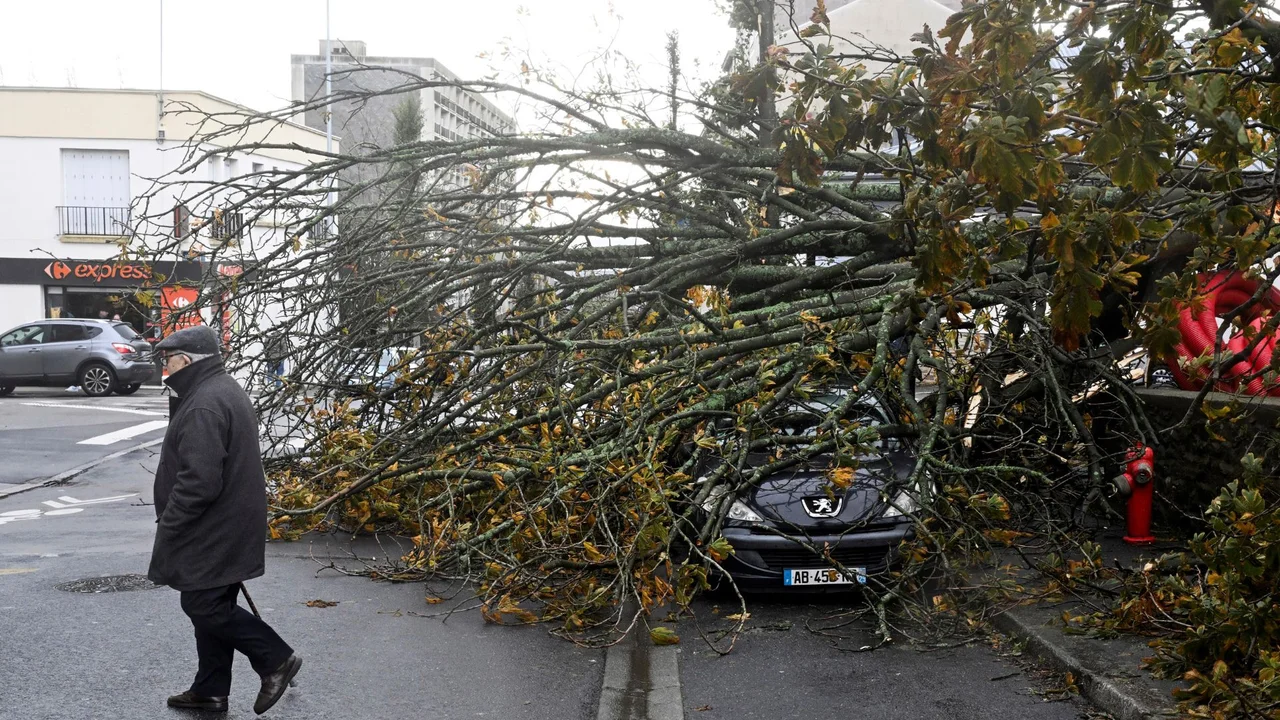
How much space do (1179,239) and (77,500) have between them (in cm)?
1134

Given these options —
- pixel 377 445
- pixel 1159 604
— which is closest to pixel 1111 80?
pixel 1159 604

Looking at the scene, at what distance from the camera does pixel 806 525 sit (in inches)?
327

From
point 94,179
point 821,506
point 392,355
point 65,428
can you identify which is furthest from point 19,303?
point 821,506

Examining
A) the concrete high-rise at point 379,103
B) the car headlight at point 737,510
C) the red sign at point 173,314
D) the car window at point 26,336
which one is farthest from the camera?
the car window at point 26,336

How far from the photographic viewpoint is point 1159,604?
6.50m

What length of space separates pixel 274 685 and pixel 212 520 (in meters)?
0.78

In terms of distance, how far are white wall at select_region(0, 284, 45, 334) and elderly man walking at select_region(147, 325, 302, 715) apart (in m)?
36.6

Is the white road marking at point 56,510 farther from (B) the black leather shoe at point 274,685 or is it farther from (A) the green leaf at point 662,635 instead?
(A) the green leaf at point 662,635

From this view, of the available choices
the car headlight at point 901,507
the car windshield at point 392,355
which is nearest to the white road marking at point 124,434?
the car windshield at point 392,355

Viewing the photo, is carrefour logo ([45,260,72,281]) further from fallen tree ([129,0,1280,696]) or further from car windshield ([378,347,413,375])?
car windshield ([378,347,413,375])

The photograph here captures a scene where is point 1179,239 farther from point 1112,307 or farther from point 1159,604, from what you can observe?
point 1159,604

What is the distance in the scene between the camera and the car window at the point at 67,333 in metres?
29.5

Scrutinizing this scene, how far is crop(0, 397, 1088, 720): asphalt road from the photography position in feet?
19.3

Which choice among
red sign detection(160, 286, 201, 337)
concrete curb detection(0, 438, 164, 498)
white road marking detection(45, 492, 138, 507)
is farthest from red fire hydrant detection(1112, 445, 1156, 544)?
concrete curb detection(0, 438, 164, 498)
